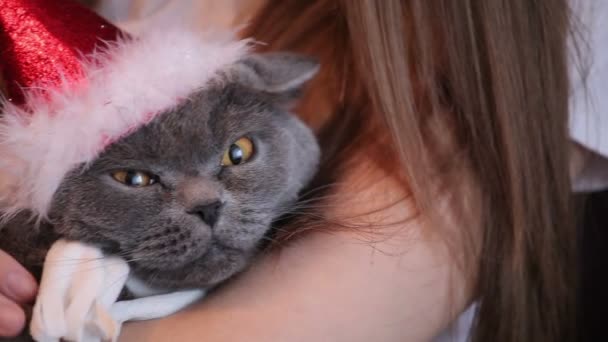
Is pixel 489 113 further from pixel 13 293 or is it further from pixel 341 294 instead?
pixel 13 293

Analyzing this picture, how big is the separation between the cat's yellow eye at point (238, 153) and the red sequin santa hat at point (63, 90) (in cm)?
8

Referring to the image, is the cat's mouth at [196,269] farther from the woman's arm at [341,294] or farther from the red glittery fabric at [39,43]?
the red glittery fabric at [39,43]

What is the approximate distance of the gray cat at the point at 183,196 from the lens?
575mm

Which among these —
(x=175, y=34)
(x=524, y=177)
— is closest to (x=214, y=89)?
(x=175, y=34)

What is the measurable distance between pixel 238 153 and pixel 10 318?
0.26 m

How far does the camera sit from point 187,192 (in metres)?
0.57

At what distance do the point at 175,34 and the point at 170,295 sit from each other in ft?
0.88

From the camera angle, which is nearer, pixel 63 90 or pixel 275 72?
pixel 63 90

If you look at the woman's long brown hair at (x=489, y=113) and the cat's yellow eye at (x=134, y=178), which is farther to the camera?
the woman's long brown hair at (x=489, y=113)

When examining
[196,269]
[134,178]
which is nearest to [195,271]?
[196,269]

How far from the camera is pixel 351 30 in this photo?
0.73 m

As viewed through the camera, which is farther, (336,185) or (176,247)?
(336,185)

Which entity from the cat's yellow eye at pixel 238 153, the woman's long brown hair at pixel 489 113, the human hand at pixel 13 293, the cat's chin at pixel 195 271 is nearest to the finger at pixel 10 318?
the human hand at pixel 13 293

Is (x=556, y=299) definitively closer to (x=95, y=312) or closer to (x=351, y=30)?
(x=351, y=30)
